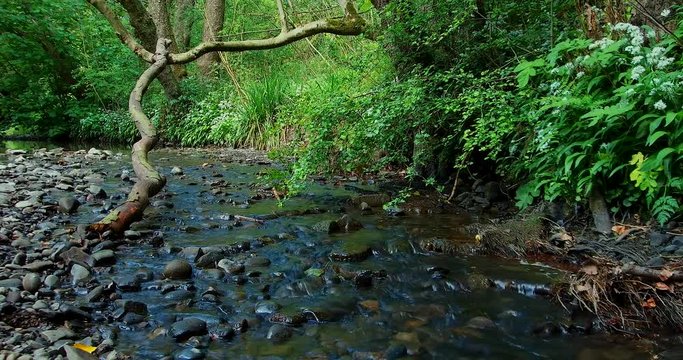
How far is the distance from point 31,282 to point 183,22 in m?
16.3

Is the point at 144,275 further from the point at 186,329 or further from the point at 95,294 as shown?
the point at 186,329

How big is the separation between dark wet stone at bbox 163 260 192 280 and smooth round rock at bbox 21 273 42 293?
822mm

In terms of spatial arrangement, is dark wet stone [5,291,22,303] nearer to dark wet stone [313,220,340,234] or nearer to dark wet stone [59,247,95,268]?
dark wet stone [59,247,95,268]

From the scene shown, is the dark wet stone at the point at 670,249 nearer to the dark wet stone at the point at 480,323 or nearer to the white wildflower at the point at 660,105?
the white wildflower at the point at 660,105

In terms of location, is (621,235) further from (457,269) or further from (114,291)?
Answer: (114,291)

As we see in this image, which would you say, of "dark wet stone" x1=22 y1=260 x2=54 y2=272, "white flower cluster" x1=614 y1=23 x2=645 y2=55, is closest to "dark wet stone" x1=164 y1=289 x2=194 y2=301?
"dark wet stone" x1=22 y1=260 x2=54 y2=272

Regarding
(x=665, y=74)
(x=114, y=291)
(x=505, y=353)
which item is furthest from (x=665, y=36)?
(x=114, y=291)

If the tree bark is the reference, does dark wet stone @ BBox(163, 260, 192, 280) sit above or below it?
below

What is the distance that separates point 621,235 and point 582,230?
394mm

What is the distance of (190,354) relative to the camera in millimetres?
2676

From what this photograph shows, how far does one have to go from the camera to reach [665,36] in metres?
3.97

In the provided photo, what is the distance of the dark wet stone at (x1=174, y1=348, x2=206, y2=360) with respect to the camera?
8.71 feet

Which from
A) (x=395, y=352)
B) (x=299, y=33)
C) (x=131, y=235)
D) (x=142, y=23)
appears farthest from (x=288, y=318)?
(x=142, y=23)

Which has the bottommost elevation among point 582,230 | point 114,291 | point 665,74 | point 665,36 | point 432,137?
point 114,291
